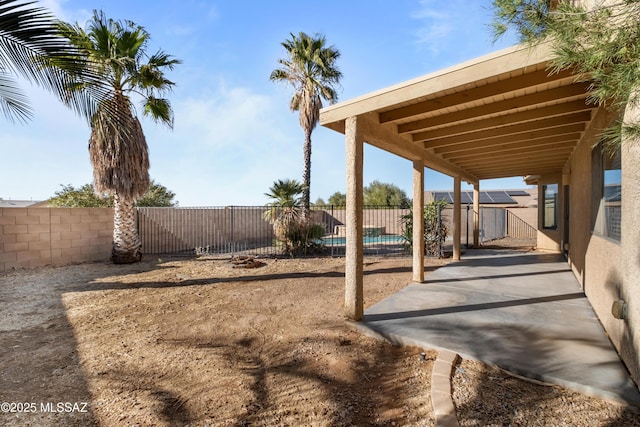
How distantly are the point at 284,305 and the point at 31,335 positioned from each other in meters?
3.33

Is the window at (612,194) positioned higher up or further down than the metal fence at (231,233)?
higher up

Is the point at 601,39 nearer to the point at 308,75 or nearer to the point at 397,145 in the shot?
the point at 397,145

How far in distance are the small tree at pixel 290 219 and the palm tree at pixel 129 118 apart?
395 centimetres

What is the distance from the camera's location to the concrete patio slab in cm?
257

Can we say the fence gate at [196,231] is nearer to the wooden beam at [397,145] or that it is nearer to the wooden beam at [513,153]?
the wooden beam at [397,145]

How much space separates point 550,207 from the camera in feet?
34.5

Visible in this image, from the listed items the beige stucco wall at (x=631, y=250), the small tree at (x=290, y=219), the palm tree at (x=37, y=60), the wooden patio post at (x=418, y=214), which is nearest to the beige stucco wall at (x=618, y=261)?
the beige stucco wall at (x=631, y=250)

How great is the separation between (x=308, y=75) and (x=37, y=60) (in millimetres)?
10117

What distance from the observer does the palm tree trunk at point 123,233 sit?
8.91m

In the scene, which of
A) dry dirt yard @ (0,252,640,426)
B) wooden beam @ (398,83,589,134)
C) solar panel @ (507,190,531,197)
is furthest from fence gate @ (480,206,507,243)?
dry dirt yard @ (0,252,640,426)

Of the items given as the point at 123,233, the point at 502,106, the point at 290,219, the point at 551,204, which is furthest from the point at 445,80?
the point at 551,204

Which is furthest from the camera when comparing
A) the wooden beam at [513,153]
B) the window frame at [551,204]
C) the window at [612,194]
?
the window frame at [551,204]

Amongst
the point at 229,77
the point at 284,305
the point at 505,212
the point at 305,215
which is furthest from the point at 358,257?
the point at 505,212

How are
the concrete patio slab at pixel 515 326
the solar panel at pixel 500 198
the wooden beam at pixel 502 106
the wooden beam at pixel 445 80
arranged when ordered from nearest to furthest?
1. the concrete patio slab at pixel 515 326
2. the wooden beam at pixel 445 80
3. the wooden beam at pixel 502 106
4. the solar panel at pixel 500 198
